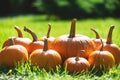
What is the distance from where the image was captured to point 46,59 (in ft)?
18.5

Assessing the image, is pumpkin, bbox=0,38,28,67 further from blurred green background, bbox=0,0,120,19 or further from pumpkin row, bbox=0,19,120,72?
blurred green background, bbox=0,0,120,19

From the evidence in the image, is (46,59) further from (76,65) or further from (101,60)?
(101,60)

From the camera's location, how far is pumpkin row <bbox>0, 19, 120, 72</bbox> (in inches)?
222

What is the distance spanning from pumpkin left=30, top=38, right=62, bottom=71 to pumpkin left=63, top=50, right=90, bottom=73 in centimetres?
15

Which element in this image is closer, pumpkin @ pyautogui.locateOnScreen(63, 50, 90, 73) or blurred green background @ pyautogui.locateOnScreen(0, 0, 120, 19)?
pumpkin @ pyautogui.locateOnScreen(63, 50, 90, 73)

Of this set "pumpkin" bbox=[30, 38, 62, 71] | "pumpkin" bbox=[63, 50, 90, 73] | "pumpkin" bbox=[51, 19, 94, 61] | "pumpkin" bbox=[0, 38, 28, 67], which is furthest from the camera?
"pumpkin" bbox=[51, 19, 94, 61]

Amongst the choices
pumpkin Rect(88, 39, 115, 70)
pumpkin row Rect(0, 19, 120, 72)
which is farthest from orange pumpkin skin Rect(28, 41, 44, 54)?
pumpkin Rect(88, 39, 115, 70)

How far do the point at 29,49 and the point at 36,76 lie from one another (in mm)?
1025

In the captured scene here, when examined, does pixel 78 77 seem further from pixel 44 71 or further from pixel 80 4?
pixel 80 4

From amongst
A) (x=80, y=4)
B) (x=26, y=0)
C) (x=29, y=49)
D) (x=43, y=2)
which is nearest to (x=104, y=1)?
(x=80, y=4)

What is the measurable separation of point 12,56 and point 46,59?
0.46 meters

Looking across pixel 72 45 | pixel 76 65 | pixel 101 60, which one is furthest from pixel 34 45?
pixel 101 60

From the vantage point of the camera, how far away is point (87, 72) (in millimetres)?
5438

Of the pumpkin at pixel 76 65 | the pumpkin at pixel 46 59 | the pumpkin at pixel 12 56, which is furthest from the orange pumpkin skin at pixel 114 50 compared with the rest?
the pumpkin at pixel 12 56
